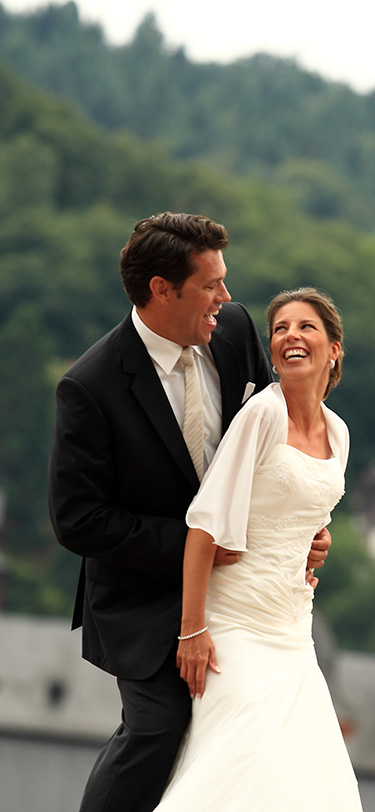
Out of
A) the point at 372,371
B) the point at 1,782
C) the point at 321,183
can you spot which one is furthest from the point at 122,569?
the point at 321,183

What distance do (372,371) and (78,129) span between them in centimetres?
1687

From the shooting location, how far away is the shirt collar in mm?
2623

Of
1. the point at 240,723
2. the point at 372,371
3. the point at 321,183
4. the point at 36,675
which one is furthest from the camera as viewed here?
the point at 321,183

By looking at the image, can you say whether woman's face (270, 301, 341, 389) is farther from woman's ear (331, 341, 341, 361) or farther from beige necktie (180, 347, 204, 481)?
beige necktie (180, 347, 204, 481)

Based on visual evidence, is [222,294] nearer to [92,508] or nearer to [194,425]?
[194,425]

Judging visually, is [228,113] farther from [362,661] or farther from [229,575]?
[229,575]

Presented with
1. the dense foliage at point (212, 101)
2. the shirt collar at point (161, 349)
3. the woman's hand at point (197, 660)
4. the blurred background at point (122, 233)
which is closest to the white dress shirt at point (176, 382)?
the shirt collar at point (161, 349)

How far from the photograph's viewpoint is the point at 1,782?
14289 millimetres

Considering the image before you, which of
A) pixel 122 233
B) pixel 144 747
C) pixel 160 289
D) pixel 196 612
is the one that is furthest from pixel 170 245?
pixel 122 233

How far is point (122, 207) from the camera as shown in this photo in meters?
47.3

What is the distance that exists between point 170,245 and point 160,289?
0.10 m

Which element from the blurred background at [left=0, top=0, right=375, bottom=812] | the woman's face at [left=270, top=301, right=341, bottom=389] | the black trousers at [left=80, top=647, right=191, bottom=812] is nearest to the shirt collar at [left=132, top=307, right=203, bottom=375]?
the woman's face at [left=270, top=301, right=341, bottom=389]

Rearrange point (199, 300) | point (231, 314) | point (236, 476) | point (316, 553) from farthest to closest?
point (231, 314)
point (316, 553)
point (199, 300)
point (236, 476)

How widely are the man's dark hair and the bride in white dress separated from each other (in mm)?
221
